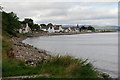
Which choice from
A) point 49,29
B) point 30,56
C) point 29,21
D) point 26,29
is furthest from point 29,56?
point 49,29

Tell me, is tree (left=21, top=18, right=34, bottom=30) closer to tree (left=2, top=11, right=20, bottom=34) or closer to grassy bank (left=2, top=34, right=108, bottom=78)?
tree (left=2, top=11, right=20, bottom=34)

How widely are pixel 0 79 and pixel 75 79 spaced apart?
2956mm

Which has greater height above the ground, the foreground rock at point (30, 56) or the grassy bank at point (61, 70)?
the grassy bank at point (61, 70)

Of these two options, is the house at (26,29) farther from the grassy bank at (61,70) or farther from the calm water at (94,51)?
the grassy bank at (61,70)

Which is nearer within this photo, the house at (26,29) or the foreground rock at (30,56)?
the foreground rock at (30,56)

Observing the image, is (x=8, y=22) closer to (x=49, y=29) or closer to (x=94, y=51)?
(x=94, y=51)

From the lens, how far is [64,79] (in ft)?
27.8

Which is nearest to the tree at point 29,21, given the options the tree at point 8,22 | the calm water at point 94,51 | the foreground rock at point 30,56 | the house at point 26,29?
the house at point 26,29

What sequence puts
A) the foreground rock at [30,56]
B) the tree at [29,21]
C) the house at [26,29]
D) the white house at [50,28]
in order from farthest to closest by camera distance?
the white house at [50,28] → the tree at [29,21] → the house at [26,29] → the foreground rock at [30,56]

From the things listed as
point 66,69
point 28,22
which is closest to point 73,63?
point 66,69

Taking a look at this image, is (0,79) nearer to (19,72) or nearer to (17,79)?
(17,79)

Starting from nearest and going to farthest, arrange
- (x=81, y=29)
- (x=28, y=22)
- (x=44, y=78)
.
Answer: (x=44, y=78)
(x=28, y=22)
(x=81, y=29)

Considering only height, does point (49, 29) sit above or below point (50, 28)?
below

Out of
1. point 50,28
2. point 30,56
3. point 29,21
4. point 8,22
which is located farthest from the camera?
point 50,28
